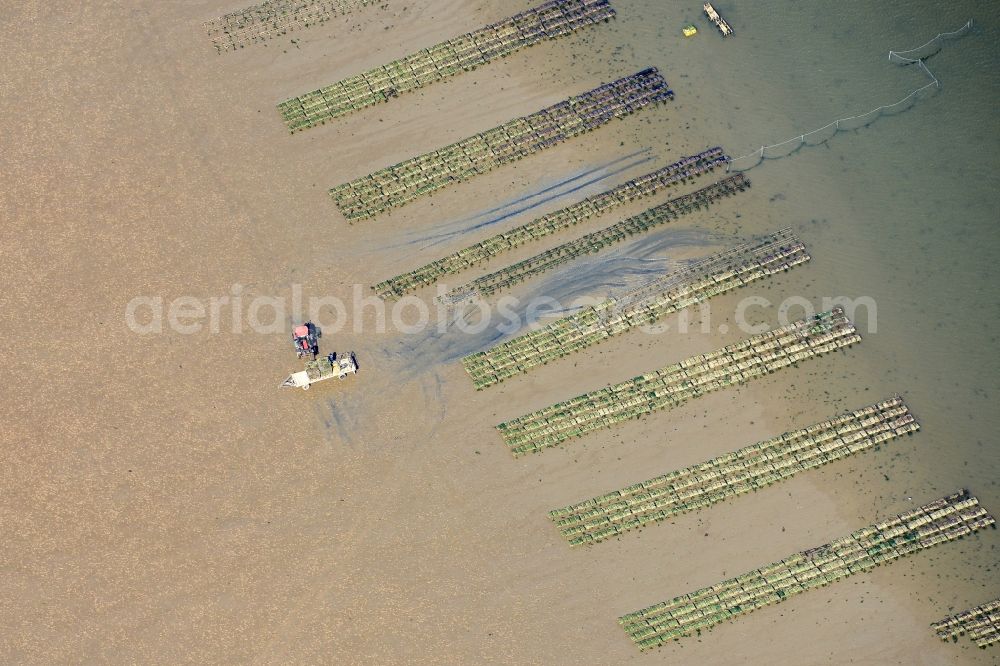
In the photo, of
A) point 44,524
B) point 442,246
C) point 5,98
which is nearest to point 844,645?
point 442,246

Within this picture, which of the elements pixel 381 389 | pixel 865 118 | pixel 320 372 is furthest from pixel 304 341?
pixel 865 118

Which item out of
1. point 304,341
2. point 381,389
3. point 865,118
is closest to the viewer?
point 381,389

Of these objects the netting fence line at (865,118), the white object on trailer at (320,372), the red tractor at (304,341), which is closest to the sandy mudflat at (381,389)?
the white object on trailer at (320,372)

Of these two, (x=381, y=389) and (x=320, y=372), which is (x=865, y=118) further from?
(x=320, y=372)

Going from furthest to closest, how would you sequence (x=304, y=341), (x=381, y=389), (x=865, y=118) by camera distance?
(x=865, y=118) → (x=304, y=341) → (x=381, y=389)

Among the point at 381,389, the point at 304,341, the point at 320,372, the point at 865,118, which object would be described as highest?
the point at 865,118

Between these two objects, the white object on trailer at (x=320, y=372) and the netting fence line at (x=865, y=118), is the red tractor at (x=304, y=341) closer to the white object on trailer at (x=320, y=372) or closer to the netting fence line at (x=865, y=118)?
the white object on trailer at (x=320, y=372)

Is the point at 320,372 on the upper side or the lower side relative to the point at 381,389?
upper
